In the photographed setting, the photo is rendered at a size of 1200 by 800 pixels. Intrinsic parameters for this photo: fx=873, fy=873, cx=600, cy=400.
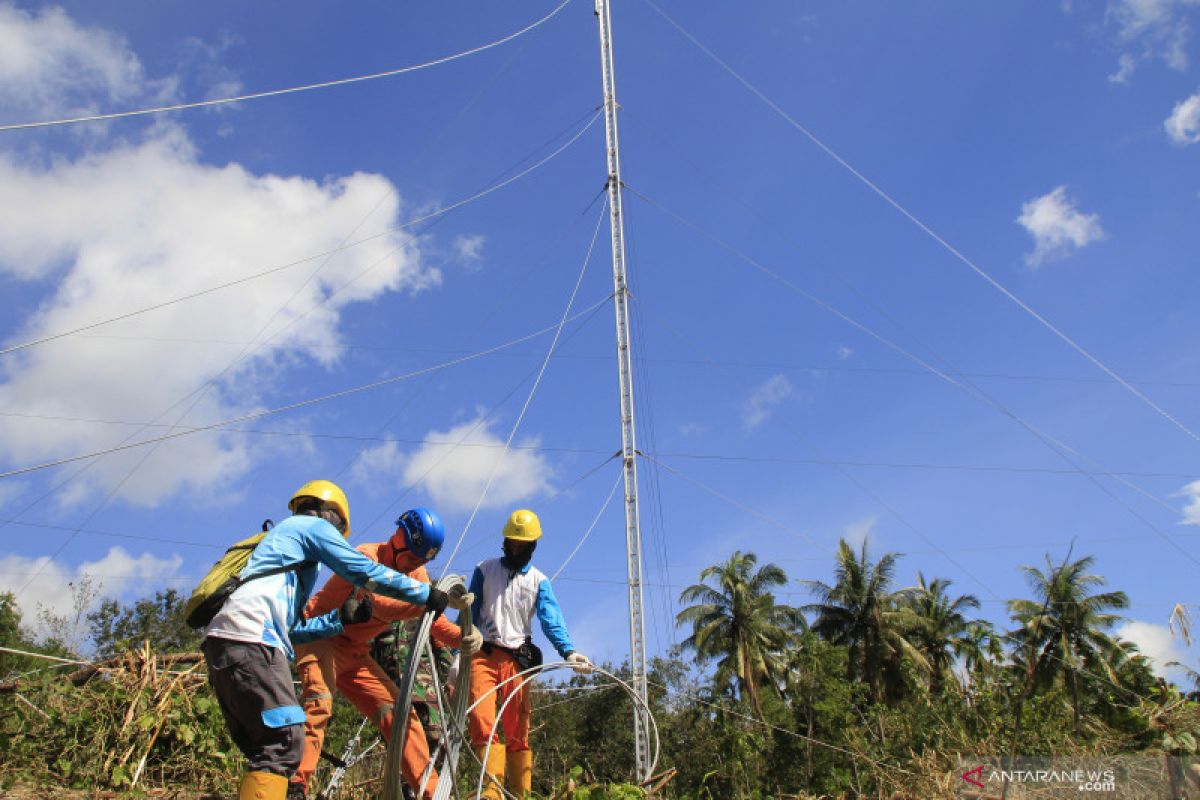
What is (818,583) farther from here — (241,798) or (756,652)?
(241,798)

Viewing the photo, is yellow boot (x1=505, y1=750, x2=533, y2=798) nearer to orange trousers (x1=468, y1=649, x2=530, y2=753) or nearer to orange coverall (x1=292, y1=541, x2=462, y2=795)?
orange trousers (x1=468, y1=649, x2=530, y2=753)

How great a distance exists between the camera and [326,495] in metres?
3.72

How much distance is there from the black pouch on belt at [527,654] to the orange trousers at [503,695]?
1.6 inches

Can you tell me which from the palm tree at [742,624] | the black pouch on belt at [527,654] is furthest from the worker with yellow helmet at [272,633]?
the palm tree at [742,624]

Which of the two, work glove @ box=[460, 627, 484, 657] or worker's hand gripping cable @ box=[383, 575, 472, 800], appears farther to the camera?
work glove @ box=[460, 627, 484, 657]

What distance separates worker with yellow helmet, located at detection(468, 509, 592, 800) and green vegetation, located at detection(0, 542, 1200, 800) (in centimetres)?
25

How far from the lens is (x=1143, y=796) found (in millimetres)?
3654

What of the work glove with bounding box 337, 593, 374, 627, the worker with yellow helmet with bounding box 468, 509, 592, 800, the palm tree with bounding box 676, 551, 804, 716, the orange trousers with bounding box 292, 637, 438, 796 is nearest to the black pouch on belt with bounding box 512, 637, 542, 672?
the worker with yellow helmet with bounding box 468, 509, 592, 800

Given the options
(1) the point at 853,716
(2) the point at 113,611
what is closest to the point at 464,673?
(1) the point at 853,716

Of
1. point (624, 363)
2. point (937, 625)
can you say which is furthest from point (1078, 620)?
point (624, 363)

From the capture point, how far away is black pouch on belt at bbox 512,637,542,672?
16.2ft

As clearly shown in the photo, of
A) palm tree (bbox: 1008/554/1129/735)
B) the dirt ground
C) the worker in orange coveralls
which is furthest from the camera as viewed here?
palm tree (bbox: 1008/554/1129/735)

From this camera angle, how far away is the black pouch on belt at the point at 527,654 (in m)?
4.94

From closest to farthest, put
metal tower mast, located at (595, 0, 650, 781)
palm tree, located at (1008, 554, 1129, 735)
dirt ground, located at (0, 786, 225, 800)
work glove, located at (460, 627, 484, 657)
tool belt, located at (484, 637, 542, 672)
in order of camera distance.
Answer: work glove, located at (460, 627, 484, 657)
dirt ground, located at (0, 786, 225, 800)
tool belt, located at (484, 637, 542, 672)
metal tower mast, located at (595, 0, 650, 781)
palm tree, located at (1008, 554, 1129, 735)
